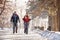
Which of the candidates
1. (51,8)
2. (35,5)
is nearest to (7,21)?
(35,5)

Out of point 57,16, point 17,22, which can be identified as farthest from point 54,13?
point 17,22

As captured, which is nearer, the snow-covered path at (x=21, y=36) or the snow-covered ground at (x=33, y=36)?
the snow-covered ground at (x=33, y=36)

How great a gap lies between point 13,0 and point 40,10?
1193mm

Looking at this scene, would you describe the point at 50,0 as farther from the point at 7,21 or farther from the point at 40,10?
the point at 7,21

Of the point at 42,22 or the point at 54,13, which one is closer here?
the point at 42,22

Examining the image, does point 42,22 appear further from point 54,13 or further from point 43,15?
point 54,13

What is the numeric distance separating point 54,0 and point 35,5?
68 centimetres

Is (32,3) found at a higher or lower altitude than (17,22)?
higher

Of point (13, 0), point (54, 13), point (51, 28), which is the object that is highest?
point (13, 0)

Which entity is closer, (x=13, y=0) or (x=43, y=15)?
(x=43, y=15)

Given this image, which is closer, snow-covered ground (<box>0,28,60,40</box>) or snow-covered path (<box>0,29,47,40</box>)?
snow-covered ground (<box>0,28,60,40</box>)

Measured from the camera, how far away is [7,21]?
7984 mm

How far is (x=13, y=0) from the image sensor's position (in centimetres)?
820

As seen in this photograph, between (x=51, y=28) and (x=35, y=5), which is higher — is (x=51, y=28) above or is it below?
below
